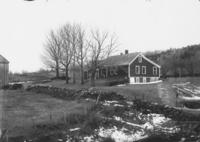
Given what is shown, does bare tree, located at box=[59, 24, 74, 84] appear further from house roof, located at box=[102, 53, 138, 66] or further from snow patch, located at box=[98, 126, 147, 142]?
snow patch, located at box=[98, 126, 147, 142]

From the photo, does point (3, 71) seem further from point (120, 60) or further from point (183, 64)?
point (183, 64)

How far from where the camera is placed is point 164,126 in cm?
1698

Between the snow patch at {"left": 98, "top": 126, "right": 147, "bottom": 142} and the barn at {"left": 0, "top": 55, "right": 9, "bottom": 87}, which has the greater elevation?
the barn at {"left": 0, "top": 55, "right": 9, "bottom": 87}

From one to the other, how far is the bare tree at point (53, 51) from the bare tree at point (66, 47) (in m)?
2.39

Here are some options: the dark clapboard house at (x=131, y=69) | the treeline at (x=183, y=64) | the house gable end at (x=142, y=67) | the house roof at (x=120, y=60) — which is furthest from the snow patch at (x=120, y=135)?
the treeline at (x=183, y=64)

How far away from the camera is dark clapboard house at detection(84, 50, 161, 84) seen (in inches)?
1911

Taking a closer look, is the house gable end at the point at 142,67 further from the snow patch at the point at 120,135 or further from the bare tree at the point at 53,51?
the snow patch at the point at 120,135

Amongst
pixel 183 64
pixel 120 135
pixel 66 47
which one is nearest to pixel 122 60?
pixel 66 47

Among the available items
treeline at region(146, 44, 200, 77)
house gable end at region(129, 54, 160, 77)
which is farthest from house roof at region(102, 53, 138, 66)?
treeline at region(146, 44, 200, 77)

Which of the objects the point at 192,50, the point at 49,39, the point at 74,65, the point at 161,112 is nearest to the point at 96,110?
the point at 161,112

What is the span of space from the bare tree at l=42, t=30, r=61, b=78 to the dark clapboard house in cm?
1212

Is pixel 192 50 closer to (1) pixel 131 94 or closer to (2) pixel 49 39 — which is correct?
(2) pixel 49 39

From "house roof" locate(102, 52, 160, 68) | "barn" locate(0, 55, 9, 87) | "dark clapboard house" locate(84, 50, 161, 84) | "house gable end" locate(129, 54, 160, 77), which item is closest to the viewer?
"barn" locate(0, 55, 9, 87)

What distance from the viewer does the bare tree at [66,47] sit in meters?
55.4
